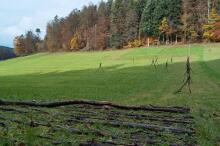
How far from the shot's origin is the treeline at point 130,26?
126 m

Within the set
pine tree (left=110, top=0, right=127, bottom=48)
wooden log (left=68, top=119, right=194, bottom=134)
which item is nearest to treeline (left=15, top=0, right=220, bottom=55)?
pine tree (left=110, top=0, right=127, bottom=48)

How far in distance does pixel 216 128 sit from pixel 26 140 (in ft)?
18.7

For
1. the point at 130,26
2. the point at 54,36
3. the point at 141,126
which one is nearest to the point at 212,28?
the point at 130,26

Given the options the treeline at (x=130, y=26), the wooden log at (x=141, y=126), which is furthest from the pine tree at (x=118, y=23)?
the wooden log at (x=141, y=126)

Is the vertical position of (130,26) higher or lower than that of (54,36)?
higher

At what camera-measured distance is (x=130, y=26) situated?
149m

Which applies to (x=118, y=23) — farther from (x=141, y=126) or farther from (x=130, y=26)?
(x=141, y=126)

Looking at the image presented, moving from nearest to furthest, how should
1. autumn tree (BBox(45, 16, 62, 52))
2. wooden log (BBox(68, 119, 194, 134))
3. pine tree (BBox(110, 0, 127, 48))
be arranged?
wooden log (BBox(68, 119, 194, 134)) → pine tree (BBox(110, 0, 127, 48)) → autumn tree (BBox(45, 16, 62, 52))

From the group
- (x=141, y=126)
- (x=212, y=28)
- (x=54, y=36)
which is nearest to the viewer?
(x=141, y=126)

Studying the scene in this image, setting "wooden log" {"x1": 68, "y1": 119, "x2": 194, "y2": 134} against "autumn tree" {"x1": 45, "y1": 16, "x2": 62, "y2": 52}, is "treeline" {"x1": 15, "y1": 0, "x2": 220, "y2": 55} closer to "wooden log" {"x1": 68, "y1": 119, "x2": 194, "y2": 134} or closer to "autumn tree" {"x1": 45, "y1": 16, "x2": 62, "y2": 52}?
"autumn tree" {"x1": 45, "y1": 16, "x2": 62, "y2": 52}

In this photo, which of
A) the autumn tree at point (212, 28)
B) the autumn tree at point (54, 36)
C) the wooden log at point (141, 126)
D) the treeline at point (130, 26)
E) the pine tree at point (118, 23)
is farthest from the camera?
the autumn tree at point (54, 36)

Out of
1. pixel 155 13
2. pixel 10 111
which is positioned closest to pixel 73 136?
pixel 10 111

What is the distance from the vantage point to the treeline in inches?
4946

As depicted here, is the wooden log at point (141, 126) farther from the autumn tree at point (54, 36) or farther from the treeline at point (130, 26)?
the autumn tree at point (54, 36)
